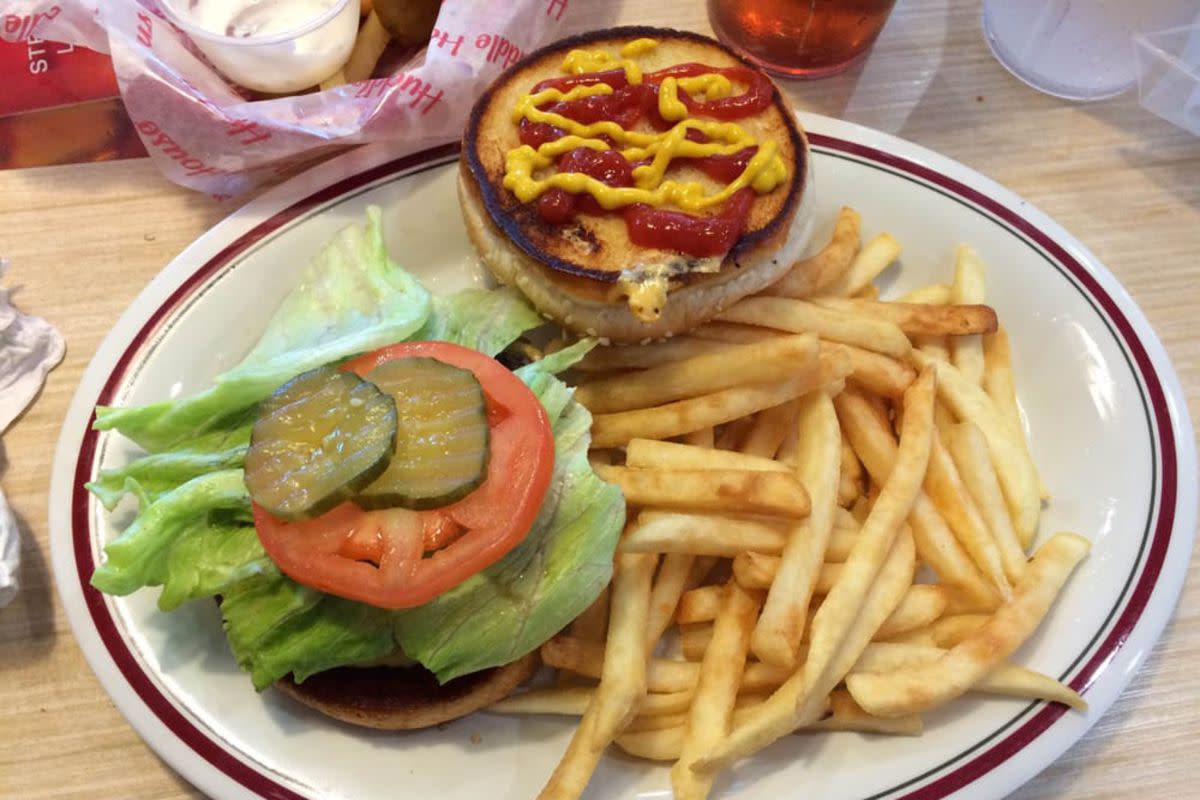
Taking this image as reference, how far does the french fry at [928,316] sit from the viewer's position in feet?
5.88

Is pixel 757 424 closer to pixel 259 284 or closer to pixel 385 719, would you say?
pixel 385 719

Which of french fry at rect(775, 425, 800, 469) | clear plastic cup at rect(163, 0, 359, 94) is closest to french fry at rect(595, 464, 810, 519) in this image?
french fry at rect(775, 425, 800, 469)

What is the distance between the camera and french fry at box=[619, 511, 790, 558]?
152cm

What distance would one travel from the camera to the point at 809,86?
2.53 meters

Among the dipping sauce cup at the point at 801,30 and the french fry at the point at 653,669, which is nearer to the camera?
the french fry at the point at 653,669

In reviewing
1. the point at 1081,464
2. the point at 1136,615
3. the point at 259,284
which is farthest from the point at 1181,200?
the point at 259,284

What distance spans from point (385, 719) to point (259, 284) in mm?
968

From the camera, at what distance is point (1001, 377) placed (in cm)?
185

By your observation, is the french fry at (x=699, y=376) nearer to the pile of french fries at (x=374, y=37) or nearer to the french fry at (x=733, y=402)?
the french fry at (x=733, y=402)

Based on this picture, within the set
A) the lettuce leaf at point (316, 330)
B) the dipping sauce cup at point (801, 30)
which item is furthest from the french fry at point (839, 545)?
the dipping sauce cup at point (801, 30)

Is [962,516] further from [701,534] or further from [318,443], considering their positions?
[318,443]

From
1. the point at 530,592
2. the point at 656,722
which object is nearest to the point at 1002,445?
the point at 656,722

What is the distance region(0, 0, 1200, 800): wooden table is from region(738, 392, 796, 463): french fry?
2.55ft

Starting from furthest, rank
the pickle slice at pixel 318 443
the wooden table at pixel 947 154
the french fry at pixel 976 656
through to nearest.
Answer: the wooden table at pixel 947 154, the french fry at pixel 976 656, the pickle slice at pixel 318 443
